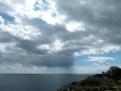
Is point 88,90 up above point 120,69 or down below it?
below

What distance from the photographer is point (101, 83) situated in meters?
100

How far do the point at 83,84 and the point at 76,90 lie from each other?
13849 mm

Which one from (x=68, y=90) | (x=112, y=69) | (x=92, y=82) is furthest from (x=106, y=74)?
(x=68, y=90)

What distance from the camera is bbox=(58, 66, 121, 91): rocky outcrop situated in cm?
8850

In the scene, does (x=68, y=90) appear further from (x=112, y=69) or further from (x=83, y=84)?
(x=112, y=69)

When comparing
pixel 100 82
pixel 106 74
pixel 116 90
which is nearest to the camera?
pixel 116 90

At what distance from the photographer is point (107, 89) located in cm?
8475

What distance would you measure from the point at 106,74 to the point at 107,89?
39938mm

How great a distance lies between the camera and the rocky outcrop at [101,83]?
290 ft

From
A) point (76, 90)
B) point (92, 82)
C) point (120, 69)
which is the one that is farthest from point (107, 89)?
point (120, 69)

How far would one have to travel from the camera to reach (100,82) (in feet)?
333

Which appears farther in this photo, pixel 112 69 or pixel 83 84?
pixel 112 69

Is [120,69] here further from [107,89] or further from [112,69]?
[107,89]

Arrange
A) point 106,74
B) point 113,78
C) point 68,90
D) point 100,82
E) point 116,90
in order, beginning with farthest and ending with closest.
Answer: point 106,74
point 113,78
point 100,82
point 68,90
point 116,90
